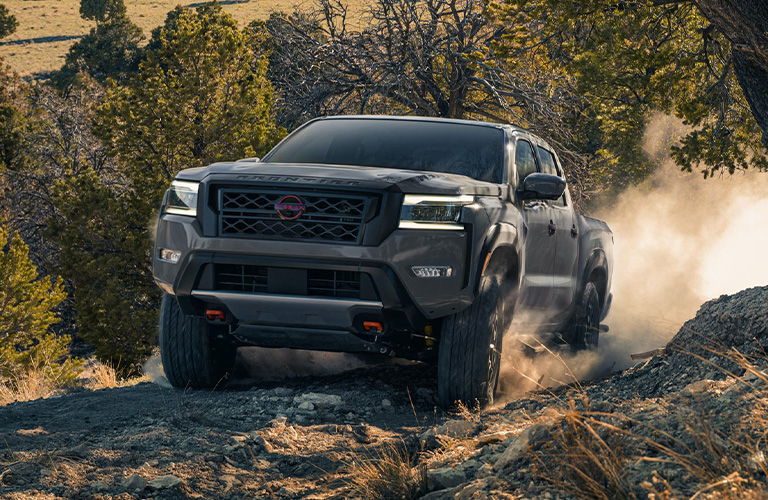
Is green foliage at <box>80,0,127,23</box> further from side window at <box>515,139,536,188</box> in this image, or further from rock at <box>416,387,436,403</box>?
rock at <box>416,387,436,403</box>

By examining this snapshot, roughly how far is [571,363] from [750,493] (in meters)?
5.15

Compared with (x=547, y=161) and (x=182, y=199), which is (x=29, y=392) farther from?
(x=547, y=161)

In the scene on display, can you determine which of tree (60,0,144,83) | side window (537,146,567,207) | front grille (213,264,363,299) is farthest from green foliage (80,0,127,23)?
front grille (213,264,363,299)

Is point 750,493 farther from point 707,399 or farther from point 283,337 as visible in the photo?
point 283,337

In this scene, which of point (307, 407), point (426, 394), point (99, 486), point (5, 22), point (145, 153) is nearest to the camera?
point (99, 486)

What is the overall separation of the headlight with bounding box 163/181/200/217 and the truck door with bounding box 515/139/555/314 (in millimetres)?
2313

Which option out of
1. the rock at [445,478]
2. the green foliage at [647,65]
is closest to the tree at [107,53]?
the green foliage at [647,65]

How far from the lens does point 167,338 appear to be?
5926 millimetres

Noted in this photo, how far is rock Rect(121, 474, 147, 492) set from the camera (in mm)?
3893

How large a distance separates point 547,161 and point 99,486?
5.03 m

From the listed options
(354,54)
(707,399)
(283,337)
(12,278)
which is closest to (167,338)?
(283,337)

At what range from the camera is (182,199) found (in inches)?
212

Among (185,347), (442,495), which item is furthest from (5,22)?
(442,495)

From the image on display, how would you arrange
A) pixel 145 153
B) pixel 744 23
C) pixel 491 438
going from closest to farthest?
pixel 491 438
pixel 744 23
pixel 145 153
